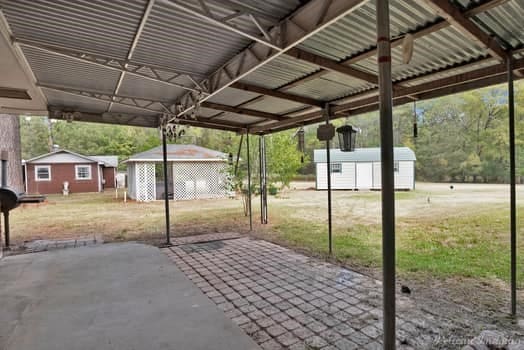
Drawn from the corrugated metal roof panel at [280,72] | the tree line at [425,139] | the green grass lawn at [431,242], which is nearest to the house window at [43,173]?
the tree line at [425,139]

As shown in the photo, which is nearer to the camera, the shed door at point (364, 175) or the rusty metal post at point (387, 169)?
the rusty metal post at point (387, 169)

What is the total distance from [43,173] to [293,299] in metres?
19.1

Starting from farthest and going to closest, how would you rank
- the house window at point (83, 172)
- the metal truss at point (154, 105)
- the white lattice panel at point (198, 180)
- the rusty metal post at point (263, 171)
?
1. the house window at point (83, 172)
2. the white lattice panel at point (198, 180)
3. the rusty metal post at point (263, 171)
4. the metal truss at point (154, 105)

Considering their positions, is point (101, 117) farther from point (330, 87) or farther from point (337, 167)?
point (337, 167)

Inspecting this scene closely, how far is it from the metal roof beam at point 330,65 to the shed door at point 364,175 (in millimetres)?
14435

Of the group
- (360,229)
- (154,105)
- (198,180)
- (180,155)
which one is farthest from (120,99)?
(198,180)

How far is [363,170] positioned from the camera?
17.1 m

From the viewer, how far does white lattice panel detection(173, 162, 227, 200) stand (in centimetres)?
1383

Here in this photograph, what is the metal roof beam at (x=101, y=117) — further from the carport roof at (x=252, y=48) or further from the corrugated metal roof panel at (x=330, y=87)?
the corrugated metal roof panel at (x=330, y=87)

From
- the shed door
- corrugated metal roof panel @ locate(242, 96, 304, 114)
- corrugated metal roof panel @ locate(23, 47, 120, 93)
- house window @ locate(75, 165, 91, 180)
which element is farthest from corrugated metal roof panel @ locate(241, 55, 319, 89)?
house window @ locate(75, 165, 91, 180)

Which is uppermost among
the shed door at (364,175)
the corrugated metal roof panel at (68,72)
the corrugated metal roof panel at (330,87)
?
the corrugated metal roof panel at (68,72)

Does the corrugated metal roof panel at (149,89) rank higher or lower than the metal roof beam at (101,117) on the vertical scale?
higher

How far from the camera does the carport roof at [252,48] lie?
83.7 inches

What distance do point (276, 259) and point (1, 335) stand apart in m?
3.04
